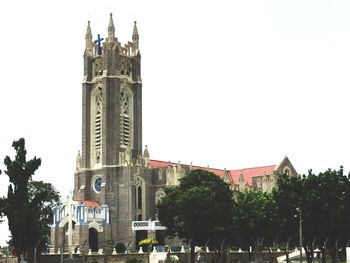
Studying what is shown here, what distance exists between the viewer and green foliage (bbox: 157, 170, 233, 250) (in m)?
69.8

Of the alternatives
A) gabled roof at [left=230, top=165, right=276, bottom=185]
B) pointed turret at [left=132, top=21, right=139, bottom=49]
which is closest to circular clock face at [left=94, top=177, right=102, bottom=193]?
pointed turret at [left=132, top=21, right=139, bottom=49]

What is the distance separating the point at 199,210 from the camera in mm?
69625

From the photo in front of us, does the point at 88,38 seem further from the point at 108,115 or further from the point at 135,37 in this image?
the point at 108,115

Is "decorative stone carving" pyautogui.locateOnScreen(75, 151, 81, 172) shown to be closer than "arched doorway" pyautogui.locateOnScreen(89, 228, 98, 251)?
No

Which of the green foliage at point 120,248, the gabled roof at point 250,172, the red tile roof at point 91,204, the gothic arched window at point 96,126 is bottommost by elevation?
the green foliage at point 120,248

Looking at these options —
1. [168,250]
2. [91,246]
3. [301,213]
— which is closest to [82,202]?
[91,246]

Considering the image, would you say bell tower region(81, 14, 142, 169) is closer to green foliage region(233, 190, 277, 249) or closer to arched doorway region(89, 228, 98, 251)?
arched doorway region(89, 228, 98, 251)

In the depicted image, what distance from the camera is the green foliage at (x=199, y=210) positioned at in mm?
69750

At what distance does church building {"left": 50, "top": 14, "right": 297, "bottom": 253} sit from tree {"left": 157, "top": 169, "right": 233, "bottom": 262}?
20.2m

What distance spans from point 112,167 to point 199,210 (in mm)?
29563

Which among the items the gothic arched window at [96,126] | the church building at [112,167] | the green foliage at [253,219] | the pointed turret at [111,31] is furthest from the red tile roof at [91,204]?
the green foliage at [253,219]

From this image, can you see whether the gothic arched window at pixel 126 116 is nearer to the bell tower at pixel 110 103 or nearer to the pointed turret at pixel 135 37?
the bell tower at pixel 110 103

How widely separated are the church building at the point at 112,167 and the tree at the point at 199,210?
20.2 metres

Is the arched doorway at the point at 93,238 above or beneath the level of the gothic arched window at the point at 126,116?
beneath
